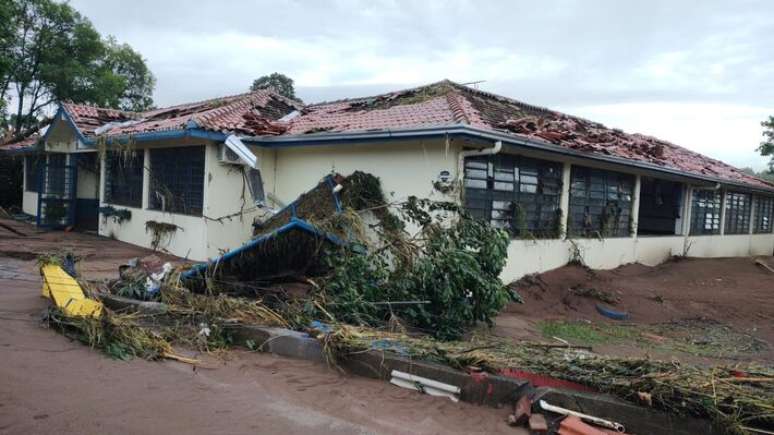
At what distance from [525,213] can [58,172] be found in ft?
45.3

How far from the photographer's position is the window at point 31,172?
64.6 ft

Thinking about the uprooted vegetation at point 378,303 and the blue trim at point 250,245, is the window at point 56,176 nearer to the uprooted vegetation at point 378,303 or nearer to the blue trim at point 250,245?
the uprooted vegetation at point 378,303

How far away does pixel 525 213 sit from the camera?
10258 mm

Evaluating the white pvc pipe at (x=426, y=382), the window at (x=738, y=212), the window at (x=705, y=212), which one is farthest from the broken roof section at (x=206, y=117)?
the window at (x=738, y=212)

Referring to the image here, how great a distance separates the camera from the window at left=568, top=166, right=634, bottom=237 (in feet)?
37.9

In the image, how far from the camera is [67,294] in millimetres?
6457

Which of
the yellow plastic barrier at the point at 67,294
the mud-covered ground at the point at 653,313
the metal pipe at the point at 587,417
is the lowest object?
the mud-covered ground at the point at 653,313

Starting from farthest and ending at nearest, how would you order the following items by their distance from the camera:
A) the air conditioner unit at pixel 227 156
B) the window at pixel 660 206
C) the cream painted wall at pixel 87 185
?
the cream painted wall at pixel 87 185 → the window at pixel 660 206 → the air conditioner unit at pixel 227 156

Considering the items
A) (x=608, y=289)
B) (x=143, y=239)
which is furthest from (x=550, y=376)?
(x=143, y=239)

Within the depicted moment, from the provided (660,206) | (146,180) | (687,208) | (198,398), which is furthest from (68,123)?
(687,208)

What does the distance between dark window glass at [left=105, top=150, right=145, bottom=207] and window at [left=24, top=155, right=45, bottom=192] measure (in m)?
7.12

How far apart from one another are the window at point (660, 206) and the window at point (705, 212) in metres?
0.61

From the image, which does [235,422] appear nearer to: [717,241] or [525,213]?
[525,213]

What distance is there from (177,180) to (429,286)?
7.42 metres
